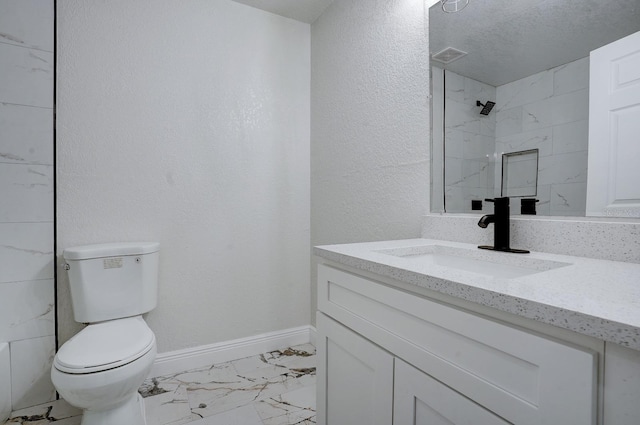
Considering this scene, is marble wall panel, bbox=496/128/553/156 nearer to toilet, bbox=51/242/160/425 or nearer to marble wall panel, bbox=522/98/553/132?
marble wall panel, bbox=522/98/553/132

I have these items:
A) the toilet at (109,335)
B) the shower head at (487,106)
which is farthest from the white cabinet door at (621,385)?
the toilet at (109,335)

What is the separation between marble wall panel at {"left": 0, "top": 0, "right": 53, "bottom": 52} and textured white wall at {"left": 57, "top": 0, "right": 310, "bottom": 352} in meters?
0.06

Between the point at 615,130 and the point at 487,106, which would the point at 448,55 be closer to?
the point at 487,106

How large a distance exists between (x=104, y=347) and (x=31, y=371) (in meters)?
0.69

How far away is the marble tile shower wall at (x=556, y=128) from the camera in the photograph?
929mm

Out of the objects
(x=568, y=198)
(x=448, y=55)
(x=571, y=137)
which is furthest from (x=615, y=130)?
(x=448, y=55)

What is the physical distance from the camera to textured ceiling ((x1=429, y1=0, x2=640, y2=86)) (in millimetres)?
894

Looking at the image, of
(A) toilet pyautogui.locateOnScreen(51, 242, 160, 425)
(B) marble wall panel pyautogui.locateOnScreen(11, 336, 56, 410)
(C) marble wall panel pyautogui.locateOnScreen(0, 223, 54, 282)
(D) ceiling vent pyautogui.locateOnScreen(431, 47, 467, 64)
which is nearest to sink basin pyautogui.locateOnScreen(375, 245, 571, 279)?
(D) ceiling vent pyautogui.locateOnScreen(431, 47, 467, 64)

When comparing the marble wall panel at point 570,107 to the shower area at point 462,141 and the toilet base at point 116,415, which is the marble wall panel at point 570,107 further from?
the toilet base at point 116,415

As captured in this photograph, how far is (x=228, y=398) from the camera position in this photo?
5.29ft

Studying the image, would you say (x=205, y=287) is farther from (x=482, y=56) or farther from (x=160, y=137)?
(x=482, y=56)

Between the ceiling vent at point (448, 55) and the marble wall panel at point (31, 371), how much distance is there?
2.33 metres

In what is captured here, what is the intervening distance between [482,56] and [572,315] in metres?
1.13

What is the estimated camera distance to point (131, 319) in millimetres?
1568
